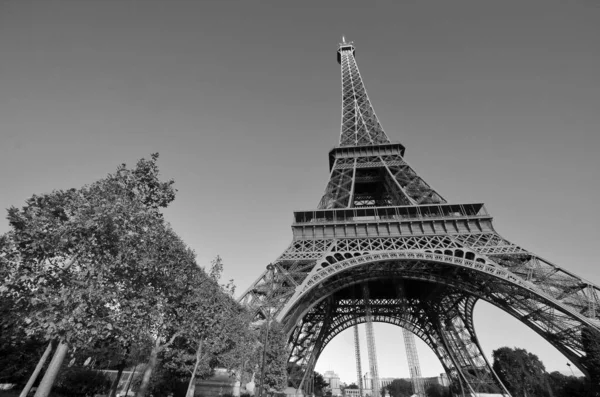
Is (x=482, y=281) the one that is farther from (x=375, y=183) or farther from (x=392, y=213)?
(x=375, y=183)

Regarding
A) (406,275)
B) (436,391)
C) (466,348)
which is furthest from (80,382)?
(436,391)

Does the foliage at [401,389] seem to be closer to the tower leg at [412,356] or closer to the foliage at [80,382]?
the tower leg at [412,356]

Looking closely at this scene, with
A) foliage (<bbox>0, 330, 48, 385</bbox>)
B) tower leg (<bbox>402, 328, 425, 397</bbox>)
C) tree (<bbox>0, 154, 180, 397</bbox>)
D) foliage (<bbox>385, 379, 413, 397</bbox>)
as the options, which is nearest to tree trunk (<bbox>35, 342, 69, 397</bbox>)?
tree (<bbox>0, 154, 180, 397</bbox>)

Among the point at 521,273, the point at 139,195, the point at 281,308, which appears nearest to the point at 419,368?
the point at 521,273

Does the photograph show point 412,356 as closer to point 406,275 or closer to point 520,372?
point 406,275

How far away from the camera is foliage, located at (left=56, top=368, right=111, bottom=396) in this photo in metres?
20.0

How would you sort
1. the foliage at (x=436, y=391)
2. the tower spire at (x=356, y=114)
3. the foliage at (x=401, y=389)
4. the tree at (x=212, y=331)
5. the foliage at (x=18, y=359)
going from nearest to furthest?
the tree at (x=212, y=331), the foliage at (x=18, y=359), the tower spire at (x=356, y=114), the foliage at (x=436, y=391), the foliage at (x=401, y=389)

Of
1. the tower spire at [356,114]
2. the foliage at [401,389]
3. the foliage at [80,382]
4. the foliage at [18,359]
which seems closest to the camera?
the foliage at [18,359]

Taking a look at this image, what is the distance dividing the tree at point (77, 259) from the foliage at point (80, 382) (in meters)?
14.2

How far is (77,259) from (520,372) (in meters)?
55.8

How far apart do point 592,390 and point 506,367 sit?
31721 mm

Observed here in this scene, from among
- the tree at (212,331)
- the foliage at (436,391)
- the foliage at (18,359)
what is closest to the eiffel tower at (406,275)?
the tree at (212,331)

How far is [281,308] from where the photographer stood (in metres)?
18.2

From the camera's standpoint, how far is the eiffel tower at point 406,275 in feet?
58.5
